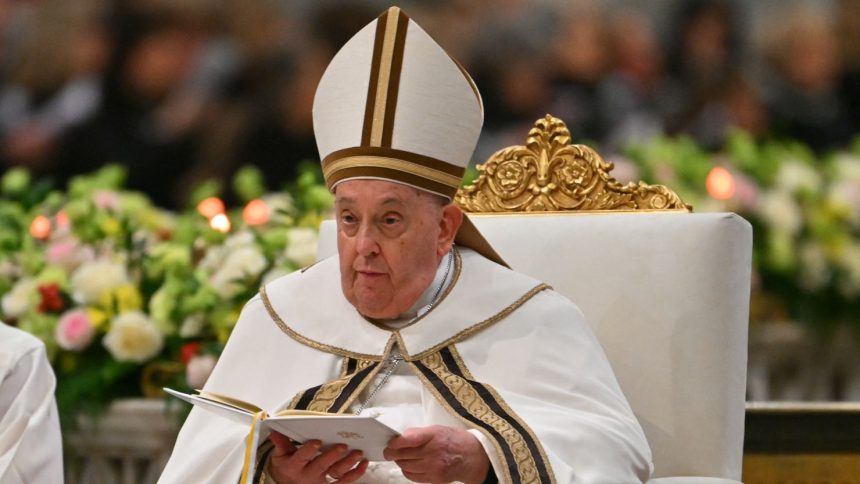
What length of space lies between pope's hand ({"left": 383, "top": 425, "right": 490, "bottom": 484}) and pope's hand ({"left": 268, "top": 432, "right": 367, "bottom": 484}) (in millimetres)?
93

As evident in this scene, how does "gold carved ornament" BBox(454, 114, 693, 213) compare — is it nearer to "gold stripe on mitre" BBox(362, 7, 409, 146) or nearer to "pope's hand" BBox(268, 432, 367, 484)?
"gold stripe on mitre" BBox(362, 7, 409, 146)

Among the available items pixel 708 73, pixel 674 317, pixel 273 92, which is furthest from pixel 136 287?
pixel 708 73

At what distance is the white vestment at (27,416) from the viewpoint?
335cm

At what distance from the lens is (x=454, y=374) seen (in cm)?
317

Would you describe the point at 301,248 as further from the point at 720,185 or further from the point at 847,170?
the point at 847,170

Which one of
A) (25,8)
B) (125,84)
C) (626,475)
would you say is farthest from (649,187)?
(25,8)

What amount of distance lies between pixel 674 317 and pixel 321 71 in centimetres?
412

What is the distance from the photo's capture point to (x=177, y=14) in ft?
24.2

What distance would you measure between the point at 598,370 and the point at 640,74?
381cm

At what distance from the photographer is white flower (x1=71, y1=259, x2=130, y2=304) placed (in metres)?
4.34

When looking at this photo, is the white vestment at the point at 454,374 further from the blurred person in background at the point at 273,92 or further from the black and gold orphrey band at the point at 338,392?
the blurred person in background at the point at 273,92

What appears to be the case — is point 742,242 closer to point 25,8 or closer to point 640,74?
point 640,74

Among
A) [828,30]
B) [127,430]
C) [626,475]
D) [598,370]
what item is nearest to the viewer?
[626,475]

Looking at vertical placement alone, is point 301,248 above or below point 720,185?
below
